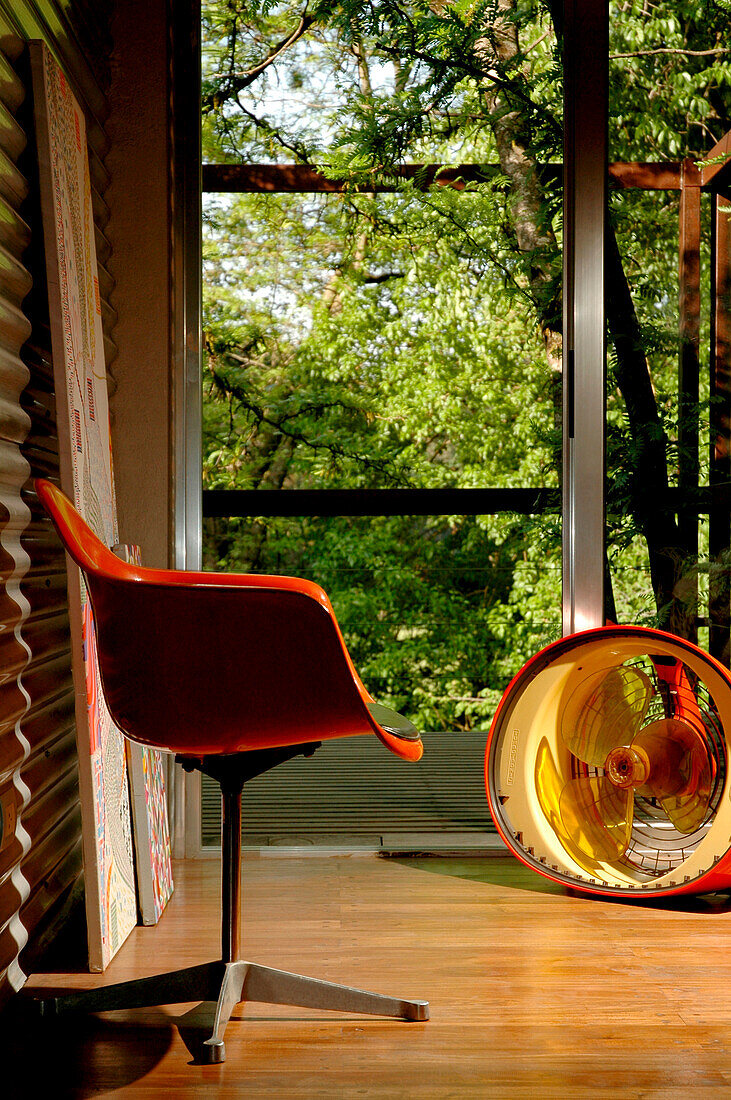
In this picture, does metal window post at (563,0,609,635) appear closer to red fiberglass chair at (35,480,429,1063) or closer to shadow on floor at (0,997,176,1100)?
red fiberglass chair at (35,480,429,1063)

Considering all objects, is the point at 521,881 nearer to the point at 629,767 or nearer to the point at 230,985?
the point at 629,767

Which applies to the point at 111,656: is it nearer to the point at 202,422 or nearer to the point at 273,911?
the point at 273,911

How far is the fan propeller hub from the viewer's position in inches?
92.7

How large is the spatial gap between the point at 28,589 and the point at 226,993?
0.86 m

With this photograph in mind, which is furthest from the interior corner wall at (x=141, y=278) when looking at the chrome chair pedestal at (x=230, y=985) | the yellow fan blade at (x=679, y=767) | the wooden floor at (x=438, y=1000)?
the yellow fan blade at (x=679, y=767)

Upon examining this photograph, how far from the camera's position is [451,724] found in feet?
9.89

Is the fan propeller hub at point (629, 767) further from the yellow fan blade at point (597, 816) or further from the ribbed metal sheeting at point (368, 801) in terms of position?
the ribbed metal sheeting at point (368, 801)

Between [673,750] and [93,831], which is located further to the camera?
[673,750]

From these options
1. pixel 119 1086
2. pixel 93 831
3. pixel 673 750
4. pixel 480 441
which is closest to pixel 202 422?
pixel 480 441

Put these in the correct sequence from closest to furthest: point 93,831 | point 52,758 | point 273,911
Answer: point 93,831 < point 52,758 < point 273,911

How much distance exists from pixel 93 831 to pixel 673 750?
136 cm

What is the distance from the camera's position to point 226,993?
1656 millimetres

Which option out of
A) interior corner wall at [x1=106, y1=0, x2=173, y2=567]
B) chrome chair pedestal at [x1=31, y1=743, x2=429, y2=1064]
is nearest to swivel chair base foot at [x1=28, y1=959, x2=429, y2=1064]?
chrome chair pedestal at [x1=31, y1=743, x2=429, y2=1064]

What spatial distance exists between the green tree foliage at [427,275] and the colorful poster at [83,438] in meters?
0.65
